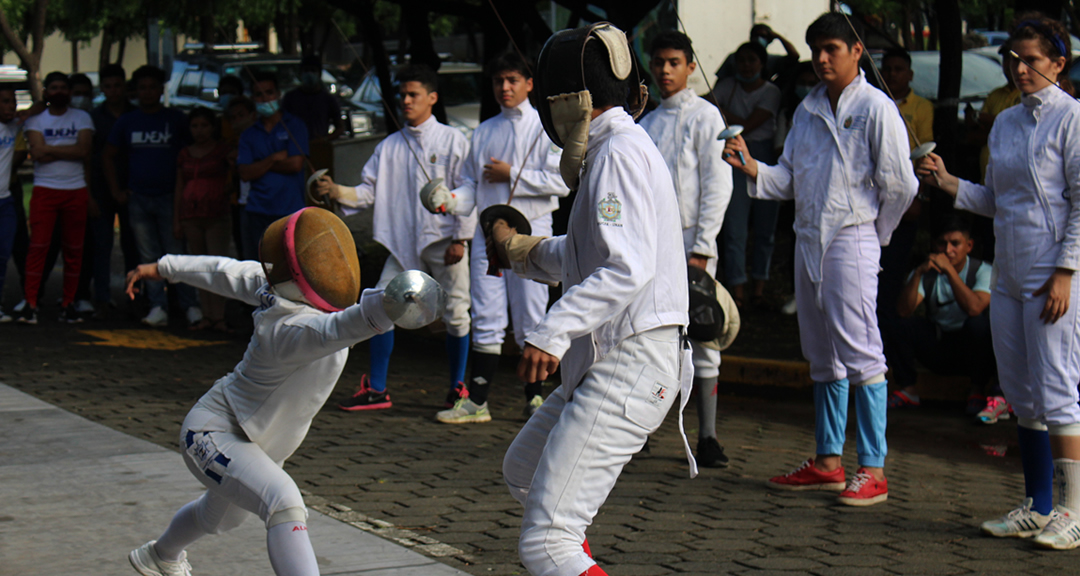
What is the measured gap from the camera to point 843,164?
528 cm

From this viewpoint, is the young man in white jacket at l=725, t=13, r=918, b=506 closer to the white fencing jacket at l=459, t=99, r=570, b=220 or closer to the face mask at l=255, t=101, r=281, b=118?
the white fencing jacket at l=459, t=99, r=570, b=220

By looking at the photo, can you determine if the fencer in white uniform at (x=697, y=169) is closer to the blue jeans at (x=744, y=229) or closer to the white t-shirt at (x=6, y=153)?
the blue jeans at (x=744, y=229)

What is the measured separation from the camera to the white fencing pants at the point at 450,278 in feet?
23.3

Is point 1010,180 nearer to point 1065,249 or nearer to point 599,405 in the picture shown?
point 1065,249

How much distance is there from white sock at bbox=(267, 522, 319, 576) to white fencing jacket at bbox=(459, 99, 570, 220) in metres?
3.59

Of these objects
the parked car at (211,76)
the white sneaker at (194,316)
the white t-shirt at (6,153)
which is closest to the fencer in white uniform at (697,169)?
the white sneaker at (194,316)

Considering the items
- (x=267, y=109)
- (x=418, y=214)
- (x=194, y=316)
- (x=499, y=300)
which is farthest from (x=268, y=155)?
(x=499, y=300)

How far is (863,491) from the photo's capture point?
17.1ft

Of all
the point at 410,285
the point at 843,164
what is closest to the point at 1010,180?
the point at 843,164

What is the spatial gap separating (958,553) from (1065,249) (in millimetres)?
1248

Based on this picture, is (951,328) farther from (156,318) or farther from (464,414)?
(156,318)

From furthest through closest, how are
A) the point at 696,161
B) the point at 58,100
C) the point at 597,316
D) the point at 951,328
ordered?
the point at 58,100 < the point at 951,328 < the point at 696,161 < the point at 597,316

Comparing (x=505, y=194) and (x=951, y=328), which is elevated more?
(x=505, y=194)

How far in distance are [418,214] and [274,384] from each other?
11.5 feet
